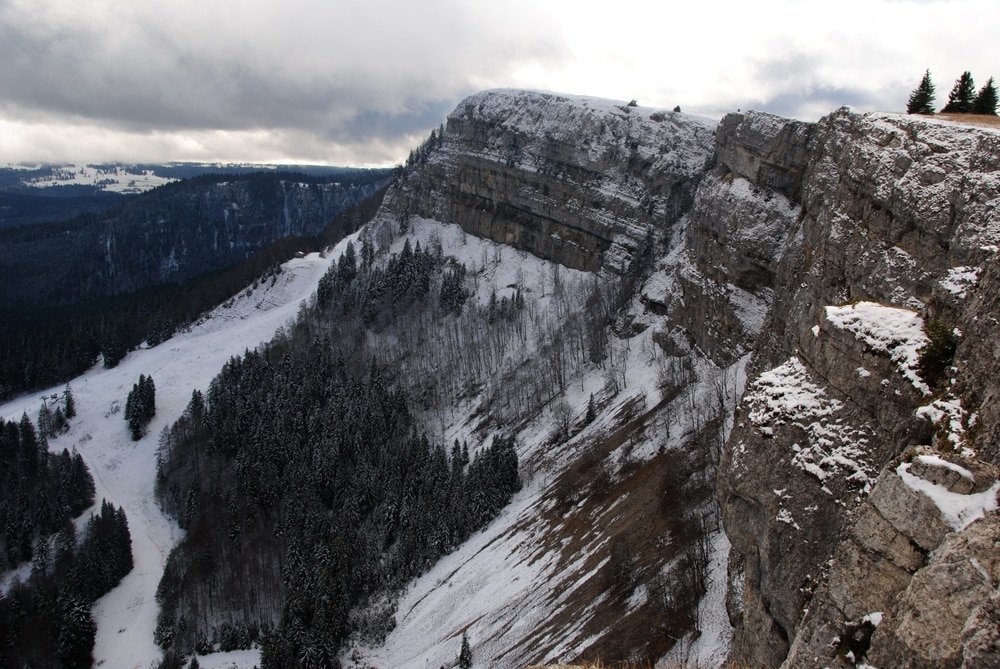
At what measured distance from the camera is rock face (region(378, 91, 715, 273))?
124m

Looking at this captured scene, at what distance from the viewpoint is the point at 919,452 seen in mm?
15242

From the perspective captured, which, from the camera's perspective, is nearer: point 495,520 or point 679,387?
point 679,387

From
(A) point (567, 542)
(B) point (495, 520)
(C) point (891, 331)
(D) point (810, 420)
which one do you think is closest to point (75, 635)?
(B) point (495, 520)

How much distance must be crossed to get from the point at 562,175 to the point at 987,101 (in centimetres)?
9677

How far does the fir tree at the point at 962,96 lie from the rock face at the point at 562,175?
223ft

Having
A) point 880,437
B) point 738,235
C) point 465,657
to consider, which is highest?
point 738,235

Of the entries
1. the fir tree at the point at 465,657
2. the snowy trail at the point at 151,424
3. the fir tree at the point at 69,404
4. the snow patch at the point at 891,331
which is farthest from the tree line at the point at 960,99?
the fir tree at the point at 69,404

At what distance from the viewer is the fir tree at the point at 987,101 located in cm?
4812

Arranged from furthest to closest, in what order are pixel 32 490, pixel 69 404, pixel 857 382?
pixel 69 404 < pixel 32 490 < pixel 857 382

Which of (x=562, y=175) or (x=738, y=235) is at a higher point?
(x=562, y=175)

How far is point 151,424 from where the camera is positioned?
122 metres

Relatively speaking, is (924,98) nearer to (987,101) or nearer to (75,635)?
(987,101)

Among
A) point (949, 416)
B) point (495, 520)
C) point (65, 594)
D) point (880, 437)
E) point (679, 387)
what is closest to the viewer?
point (949, 416)

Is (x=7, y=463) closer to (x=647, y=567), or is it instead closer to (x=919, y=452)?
(x=647, y=567)
